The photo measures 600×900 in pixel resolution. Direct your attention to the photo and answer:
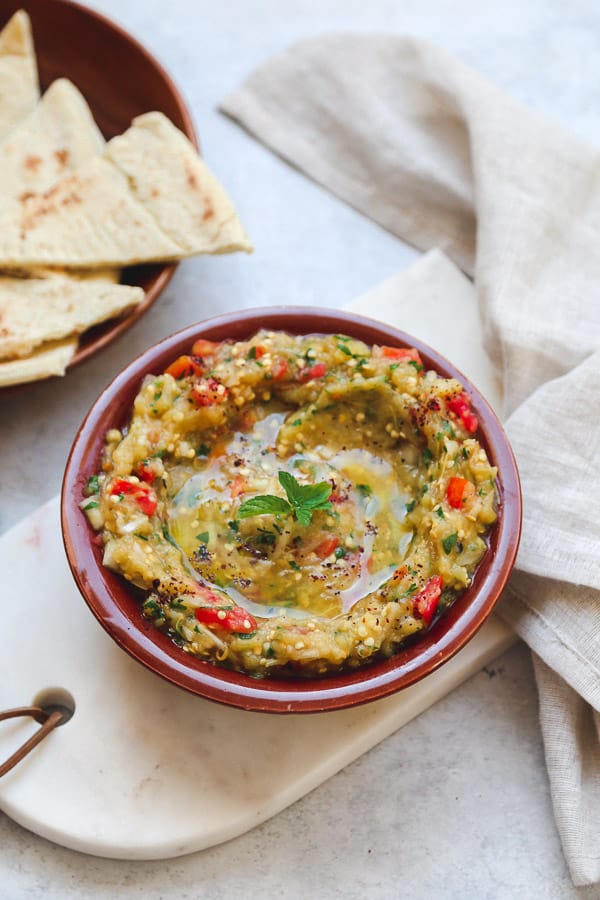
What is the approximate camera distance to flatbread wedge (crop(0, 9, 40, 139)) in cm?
420

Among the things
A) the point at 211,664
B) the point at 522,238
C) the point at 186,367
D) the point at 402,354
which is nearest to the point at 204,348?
the point at 186,367

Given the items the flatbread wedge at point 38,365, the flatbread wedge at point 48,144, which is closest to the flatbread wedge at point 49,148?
the flatbread wedge at point 48,144

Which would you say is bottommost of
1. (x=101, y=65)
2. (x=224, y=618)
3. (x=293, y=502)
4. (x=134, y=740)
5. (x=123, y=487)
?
(x=134, y=740)

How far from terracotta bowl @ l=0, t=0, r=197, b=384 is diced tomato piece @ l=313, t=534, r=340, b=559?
1821mm

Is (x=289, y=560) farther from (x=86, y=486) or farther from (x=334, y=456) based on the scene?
(x=86, y=486)

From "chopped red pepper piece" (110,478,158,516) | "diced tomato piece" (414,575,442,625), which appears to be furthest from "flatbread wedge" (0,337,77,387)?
"diced tomato piece" (414,575,442,625)

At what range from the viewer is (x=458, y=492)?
3.13m

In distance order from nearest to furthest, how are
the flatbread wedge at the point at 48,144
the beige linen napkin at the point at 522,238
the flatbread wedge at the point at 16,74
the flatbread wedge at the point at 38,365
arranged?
the beige linen napkin at the point at 522,238 → the flatbread wedge at the point at 38,365 → the flatbread wedge at the point at 48,144 → the flatbread wedge at the point at 16,74

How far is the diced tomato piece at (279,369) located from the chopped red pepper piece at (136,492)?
570 mm

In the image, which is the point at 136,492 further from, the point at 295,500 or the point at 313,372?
the point at 313,372

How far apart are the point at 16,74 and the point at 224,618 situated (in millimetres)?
2524

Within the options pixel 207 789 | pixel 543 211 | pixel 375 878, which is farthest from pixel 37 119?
pixel 375 878

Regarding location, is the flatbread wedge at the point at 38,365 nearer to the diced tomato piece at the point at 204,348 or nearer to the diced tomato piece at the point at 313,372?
the diced tomato piece at the point at 204,348

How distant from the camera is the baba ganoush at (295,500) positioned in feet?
9.85
